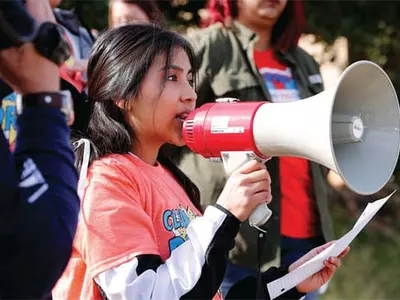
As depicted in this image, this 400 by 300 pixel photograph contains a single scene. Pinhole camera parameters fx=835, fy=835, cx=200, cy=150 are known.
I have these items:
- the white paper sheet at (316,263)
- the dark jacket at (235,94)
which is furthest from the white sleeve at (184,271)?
the dark jacket at (235,94)

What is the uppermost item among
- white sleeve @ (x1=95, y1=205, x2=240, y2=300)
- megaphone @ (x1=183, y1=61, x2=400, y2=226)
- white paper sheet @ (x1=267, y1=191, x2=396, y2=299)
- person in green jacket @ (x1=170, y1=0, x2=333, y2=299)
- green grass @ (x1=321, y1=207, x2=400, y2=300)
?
megaphone @ (x1=183, y1=61, x2=400, y2=226)

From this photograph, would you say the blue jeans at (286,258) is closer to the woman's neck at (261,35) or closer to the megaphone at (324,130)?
the woman's neck at (261,35)

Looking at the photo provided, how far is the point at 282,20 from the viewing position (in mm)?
3656

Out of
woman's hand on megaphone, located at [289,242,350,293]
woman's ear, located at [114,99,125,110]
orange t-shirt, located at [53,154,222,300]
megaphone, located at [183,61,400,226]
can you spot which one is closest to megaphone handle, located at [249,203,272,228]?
megaphone, located at [183,61,400,226]

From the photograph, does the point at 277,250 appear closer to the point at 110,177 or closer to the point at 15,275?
the point at 110,177

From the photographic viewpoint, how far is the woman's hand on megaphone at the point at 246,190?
1.95 metres

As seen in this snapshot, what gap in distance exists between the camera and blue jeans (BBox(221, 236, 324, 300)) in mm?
3207

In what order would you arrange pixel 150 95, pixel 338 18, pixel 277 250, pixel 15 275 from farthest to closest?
pixel 338 18 → pixel 277 250 → pixel 150 95 → pixel 15 275

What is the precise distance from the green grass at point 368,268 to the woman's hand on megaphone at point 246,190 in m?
3.88

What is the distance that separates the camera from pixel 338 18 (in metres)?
5.20

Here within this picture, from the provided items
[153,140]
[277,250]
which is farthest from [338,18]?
[153,140]

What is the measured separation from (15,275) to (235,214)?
69 centimetres

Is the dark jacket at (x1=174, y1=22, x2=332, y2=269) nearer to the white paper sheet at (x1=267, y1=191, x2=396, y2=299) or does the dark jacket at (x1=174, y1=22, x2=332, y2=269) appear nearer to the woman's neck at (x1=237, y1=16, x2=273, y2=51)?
the woman's neck at (x1=237, y1=16, x2=273, y2=51)

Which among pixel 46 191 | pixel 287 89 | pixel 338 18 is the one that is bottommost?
pixel 338 18
